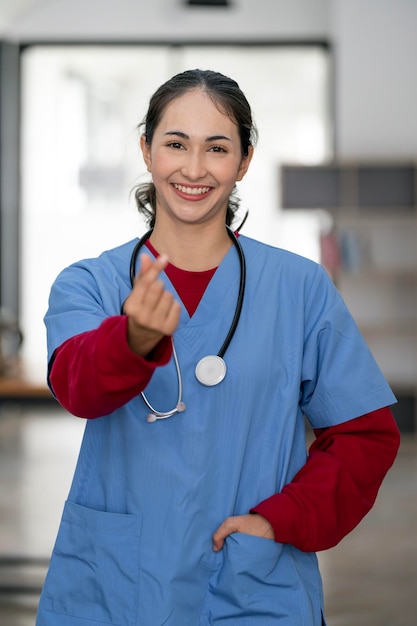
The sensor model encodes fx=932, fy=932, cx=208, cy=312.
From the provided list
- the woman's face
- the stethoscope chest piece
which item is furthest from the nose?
the stethoscope chest piece

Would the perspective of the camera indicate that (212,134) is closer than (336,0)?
Yes

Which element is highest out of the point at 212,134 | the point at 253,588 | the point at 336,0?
the point at 336,0

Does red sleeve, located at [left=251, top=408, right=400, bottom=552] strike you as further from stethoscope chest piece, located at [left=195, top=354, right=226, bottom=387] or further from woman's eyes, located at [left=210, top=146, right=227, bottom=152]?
woman's eyes, located at [left=210, top=146, right=227, bottom=152]

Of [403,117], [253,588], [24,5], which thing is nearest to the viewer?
[253,588]

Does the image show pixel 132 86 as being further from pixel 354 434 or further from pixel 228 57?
pixel 354 434

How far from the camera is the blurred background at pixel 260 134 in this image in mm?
6426

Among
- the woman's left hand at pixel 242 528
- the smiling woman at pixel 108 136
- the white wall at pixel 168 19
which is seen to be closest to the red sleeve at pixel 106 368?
the woman's left hand at pixel 242 528

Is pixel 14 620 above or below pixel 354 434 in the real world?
below

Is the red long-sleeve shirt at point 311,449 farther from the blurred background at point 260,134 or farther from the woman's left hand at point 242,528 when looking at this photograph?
the blurred background at point 260,134

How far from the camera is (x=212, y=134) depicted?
1.17 m

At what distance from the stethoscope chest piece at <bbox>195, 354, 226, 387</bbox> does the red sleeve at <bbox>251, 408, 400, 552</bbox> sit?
16 centimetres

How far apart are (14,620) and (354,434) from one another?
2066 millimetres

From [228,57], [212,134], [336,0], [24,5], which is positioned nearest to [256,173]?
[228,57]

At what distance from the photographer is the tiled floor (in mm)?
3027
